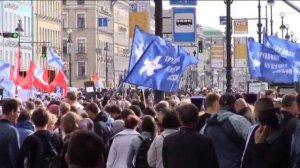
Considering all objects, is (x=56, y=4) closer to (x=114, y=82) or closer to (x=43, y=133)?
(x=114, y=82)

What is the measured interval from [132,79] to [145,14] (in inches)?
887

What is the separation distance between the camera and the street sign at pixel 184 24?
2630 cm

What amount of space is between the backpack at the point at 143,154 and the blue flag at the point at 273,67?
958 centimetres

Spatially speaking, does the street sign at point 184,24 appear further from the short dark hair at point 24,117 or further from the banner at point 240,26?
the banner at point 240,26

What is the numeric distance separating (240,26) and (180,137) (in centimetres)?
3645

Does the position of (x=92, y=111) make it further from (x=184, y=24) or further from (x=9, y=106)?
(x=184, y=24)

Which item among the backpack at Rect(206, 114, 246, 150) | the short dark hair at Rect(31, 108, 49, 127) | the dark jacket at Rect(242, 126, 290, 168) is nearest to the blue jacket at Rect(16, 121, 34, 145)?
the short dark hair at Rect(31, 108, 49, 127)

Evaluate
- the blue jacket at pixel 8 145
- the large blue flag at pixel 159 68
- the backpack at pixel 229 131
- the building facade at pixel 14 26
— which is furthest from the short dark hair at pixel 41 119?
the building facade at pixel 14 26

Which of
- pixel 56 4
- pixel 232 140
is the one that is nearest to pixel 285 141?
pixel 232 140

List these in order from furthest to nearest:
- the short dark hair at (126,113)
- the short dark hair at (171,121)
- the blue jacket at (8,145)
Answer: the short dark hair at (126,113) → the blue jacket at (8,145) → the short dark hair at (171,121)

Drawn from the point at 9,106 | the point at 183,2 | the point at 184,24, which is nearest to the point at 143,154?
the point at 9,106

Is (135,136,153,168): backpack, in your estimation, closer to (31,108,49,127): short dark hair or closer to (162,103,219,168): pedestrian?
(31,108,49,127): short dark hair

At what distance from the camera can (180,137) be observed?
9578 mm

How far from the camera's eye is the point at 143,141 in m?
11.9
